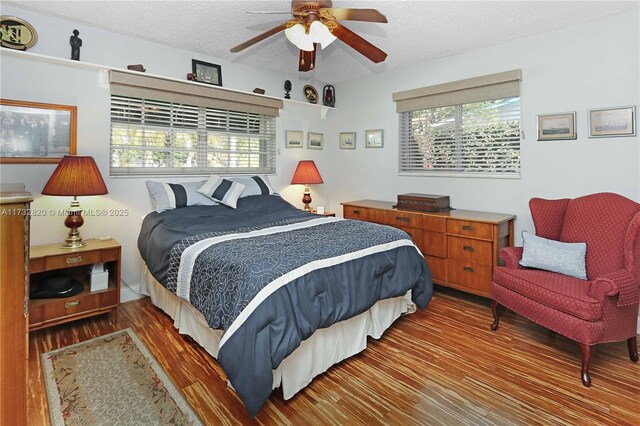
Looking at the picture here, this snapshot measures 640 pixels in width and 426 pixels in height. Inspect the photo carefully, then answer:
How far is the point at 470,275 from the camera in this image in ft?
10.3

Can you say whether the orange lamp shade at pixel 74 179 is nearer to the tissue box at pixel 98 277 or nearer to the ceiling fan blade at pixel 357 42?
the tissue box at pixel 98 277

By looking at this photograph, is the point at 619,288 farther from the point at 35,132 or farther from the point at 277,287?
the point at 35,132

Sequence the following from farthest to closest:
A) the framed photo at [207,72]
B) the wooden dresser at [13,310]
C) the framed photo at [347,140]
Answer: the framed photo at [347,140]
the framed photo at [207,72]
the wooden dresser at [13,310]

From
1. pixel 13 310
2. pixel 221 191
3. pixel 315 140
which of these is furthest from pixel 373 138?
pixel 13 310

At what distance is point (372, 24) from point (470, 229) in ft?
6.61

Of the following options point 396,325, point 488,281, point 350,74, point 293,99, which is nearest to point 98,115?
point 293,99

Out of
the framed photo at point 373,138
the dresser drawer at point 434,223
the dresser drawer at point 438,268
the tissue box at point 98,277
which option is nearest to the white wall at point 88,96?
the tissue box at point 98,277

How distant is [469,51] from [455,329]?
9.09 feet

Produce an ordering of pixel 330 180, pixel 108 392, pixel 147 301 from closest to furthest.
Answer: pixel 108 392, pixel 147 301, pixel 330 180

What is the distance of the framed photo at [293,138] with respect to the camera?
4.44 metres

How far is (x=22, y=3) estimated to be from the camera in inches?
100

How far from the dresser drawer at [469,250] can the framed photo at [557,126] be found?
112 cm

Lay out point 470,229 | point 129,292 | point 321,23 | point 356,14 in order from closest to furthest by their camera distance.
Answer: point 356,14 < point 321,23 < point 470,229 < point 129,292

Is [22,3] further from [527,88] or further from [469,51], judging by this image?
[527,88]
